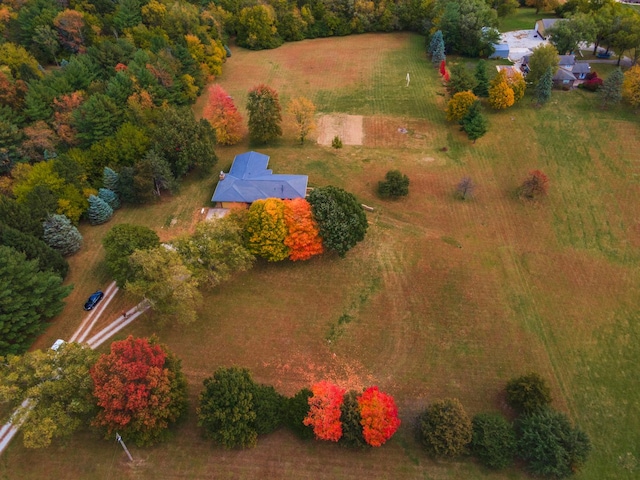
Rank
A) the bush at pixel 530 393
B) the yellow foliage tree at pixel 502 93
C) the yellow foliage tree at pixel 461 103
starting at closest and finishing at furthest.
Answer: the bush at pixel 530 393
the yellow foliage tree at pixel 461 103
the yellow foliage tree at pixel 502 93

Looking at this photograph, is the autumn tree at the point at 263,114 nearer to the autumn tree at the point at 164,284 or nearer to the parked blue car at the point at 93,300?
the autumn tree at the point at 164,284

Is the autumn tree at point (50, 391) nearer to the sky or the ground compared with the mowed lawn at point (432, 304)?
nearer to the sky

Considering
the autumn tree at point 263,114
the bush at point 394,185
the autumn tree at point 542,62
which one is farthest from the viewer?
the autumn tree at point 542,62

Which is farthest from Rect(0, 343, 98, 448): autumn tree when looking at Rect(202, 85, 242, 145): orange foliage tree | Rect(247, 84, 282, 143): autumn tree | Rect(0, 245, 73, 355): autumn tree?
Rect(247, 84, 282, 143): autumn tree

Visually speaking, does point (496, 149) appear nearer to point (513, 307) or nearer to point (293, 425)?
point (513, 307)

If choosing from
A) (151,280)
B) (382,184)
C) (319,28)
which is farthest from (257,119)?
(319,28)

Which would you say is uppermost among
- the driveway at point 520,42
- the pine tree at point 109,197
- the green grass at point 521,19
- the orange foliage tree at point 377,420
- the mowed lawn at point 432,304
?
the pine tree at point 109,197

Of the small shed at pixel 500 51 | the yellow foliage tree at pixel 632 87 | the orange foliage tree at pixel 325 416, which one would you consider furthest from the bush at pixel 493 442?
the small shed at pixel 500 51
